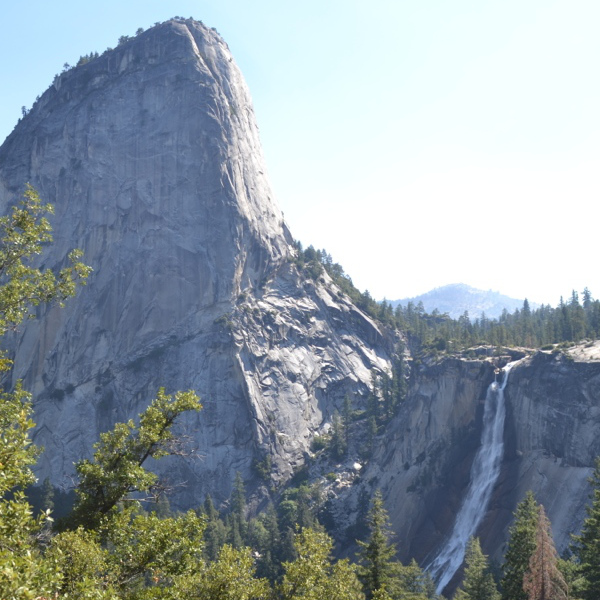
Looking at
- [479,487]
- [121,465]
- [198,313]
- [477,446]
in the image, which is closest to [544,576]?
[121,465]

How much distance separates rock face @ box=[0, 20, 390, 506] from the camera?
107 metres

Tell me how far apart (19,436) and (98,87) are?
13479 cm

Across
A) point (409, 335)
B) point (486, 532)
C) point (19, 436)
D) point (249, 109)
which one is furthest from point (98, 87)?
point (19, 436)

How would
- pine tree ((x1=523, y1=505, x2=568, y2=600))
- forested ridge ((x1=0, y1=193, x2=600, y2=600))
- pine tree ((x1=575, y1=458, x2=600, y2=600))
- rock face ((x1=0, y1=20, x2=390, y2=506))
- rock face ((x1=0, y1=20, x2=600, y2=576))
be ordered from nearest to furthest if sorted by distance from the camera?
1. forested ridge ((x1=0, y1=193, x2=600, y2=600))
2. pine tree ((x1=523, y1=505, x2=568, y2=600))
3. pine tree ((x1=575, y1=458, x2=600, y2=600))
4. rock face ((x1=0, y1=20, x2=600, y2=576))
5. rock face ((x1=0, y1=20, x2=390, y2=506))

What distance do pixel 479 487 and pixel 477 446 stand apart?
6.33 metres

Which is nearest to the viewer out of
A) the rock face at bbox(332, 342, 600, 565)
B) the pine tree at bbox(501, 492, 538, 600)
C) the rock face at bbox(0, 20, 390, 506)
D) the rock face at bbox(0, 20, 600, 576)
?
the pine tree at bbox(501, 492, 538, 600)

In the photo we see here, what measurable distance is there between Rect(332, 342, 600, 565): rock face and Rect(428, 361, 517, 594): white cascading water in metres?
1.08

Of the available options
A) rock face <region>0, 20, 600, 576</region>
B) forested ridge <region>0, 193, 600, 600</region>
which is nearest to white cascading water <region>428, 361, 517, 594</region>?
rock face <region>0, 20, 600, 576</region>

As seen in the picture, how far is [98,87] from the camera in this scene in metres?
129

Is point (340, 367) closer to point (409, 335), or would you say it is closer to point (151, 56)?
point (409, 335)

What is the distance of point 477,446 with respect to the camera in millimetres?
78562

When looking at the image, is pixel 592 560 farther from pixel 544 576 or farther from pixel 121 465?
pixel 121 465

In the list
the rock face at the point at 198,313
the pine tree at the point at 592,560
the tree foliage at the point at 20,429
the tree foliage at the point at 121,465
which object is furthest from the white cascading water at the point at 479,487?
the tree foliage at the point at 20,429

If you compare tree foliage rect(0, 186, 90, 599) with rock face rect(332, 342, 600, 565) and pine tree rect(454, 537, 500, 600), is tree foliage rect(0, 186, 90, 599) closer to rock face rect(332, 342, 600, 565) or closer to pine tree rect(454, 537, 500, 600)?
pine tree rect(454, 537, 500, 600)
